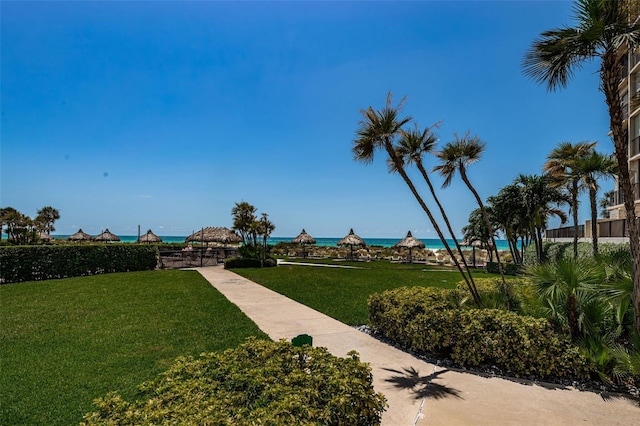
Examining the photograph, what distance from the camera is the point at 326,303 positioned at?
35.7ft

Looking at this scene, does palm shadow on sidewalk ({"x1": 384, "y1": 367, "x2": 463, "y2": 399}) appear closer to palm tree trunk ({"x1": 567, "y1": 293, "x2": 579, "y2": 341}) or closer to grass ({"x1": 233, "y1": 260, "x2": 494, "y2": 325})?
palm tree trunk ({"x1": 567, "y1": 293, "x2": 579, "y2": 341})

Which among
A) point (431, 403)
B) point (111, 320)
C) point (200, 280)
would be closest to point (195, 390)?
point (431, 403)

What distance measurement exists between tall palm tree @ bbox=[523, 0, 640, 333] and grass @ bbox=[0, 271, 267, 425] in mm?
6696

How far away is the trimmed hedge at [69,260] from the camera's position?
1545 cm

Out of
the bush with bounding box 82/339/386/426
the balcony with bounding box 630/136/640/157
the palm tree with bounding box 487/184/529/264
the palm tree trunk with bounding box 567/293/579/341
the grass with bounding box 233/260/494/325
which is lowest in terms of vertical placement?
the grass with bounding box 233/260/494/325

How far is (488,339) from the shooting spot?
218 inches

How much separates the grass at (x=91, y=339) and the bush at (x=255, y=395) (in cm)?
205

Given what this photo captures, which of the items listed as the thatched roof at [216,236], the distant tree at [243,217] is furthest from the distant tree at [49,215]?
the distant tree at [243,217]

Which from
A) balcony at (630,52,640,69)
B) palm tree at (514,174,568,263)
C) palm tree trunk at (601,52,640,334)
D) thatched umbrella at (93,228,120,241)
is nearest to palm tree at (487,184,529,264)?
palm tree at (514,174,568,263)

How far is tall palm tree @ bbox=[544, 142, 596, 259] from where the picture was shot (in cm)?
1507

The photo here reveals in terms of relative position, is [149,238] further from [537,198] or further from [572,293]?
[572,293]

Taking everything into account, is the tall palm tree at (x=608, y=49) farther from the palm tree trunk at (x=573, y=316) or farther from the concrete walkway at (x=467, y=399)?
the concrete walkway at (x=467, y=399)

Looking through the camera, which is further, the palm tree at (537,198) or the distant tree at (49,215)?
the distant tree at (49,215)

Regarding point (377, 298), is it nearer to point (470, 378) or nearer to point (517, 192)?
point (470, 378)
